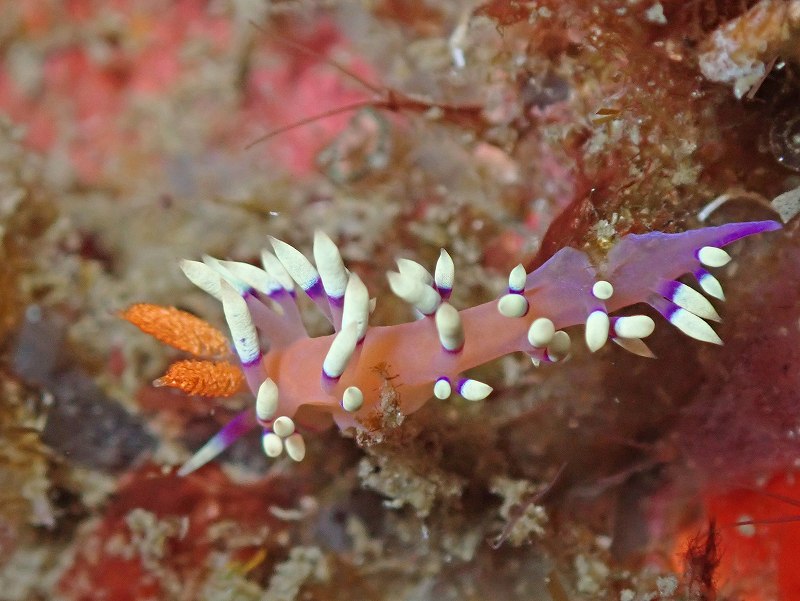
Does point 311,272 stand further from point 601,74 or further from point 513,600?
point 513,600

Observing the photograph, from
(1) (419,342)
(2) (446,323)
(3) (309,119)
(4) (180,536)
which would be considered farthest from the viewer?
(3) (309,119)

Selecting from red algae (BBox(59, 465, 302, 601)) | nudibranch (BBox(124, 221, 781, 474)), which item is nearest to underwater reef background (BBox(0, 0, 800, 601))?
red algae (BBox(59, 465, 302, 601))

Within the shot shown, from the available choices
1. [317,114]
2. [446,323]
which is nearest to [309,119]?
[317,114]

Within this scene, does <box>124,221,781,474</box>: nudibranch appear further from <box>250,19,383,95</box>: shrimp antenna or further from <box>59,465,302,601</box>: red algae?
<box>250,19,383,95</box>: shrimp antenna

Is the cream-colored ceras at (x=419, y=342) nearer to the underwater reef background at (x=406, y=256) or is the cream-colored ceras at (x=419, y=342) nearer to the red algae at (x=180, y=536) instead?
the underwater reef background at (x=406, y=256)

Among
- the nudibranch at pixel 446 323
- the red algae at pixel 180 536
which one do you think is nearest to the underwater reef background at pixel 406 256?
the red algae at pixel 180 536

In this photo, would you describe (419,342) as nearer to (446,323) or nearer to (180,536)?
(446,323)

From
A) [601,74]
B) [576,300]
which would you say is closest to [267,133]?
[601,74]
